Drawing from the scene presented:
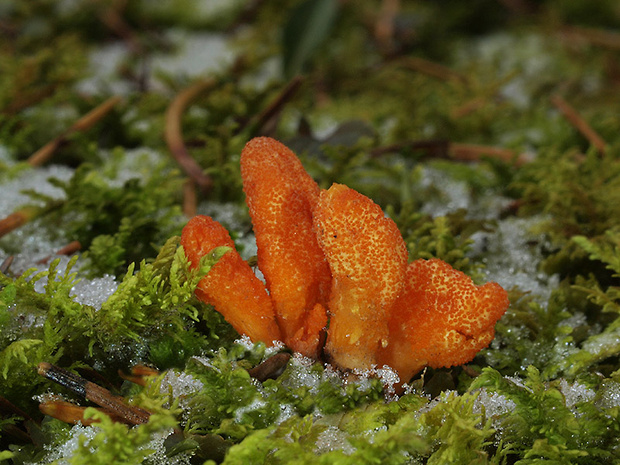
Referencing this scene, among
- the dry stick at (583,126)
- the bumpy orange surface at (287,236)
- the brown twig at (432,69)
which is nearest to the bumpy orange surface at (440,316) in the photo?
the bumpy orange surface at (287,236)

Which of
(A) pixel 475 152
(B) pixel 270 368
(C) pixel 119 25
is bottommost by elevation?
(A) pixel 475 152

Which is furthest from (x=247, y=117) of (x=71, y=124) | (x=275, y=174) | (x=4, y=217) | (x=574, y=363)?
(x=574, y=363)

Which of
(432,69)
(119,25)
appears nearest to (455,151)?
(432,69)

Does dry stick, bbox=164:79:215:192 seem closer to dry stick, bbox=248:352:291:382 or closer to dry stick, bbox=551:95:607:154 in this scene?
dry stick, bbox=248:352:291:382

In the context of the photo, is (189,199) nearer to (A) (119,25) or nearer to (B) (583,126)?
(B) (583,126)

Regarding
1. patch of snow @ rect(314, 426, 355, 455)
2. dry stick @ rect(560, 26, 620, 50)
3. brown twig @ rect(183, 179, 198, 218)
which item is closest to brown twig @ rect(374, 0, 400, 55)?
dry stick @ rect(560, 26, 620, 50)

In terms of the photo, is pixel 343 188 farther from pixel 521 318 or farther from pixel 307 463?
pixel 521 318
